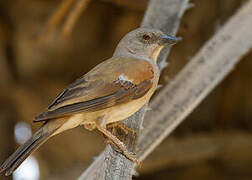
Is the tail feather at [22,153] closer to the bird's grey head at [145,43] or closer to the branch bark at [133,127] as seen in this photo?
the branch bark at [133,127]

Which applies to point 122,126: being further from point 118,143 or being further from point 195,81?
point 195,81

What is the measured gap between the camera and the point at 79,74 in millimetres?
5789

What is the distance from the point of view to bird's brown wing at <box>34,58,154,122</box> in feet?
10.0

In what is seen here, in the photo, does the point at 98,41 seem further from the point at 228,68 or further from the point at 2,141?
the point at 228,68

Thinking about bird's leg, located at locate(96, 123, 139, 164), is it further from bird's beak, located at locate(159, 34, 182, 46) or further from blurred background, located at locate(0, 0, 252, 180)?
blurred background, located at locate(0, 0, 252, 180)

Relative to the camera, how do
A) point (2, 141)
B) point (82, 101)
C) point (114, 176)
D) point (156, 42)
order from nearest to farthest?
point (114, 176), point (82, 101), point (156, 42), point (2, 141)

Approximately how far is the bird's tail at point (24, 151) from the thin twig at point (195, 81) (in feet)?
1.99

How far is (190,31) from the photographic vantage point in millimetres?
5668

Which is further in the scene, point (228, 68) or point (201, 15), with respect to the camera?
point (201, 15)

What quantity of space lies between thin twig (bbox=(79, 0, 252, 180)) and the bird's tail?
0.61 metres

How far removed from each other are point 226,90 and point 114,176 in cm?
333

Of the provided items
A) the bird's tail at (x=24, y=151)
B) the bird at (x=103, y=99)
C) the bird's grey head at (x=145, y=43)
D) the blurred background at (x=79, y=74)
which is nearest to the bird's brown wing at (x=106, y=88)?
the bird at (x=103, y=99)

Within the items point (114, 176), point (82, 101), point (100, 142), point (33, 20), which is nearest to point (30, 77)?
point (33, 20)

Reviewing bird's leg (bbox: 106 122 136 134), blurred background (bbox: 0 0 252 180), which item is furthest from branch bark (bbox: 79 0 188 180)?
blurred background (bbox: 0 0 252 180)
